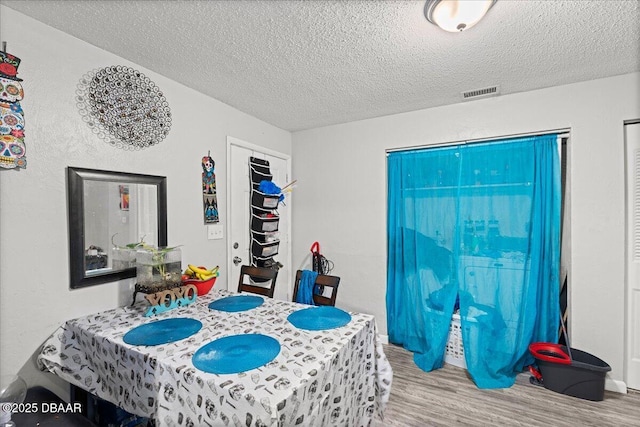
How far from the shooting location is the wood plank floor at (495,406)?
184cm

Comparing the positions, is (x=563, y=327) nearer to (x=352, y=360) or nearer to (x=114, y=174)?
(x=352, y=360)

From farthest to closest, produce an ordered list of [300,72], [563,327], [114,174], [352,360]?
[563,327] → [300,72] → [114,174] → [352,360]

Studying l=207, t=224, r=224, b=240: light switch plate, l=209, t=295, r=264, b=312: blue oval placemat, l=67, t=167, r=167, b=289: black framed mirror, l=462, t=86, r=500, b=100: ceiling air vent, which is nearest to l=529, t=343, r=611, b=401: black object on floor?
l=462, t=86, r=500, b=100: ceiling air vent

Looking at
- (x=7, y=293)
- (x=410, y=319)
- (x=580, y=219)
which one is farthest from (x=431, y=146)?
(x=7, y=293)

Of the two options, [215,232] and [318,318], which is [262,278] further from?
[318,318]

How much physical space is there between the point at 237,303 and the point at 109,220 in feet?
3.18

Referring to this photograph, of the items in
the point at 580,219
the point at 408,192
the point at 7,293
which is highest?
the point at 408,192

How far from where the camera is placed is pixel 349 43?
5.56 feet

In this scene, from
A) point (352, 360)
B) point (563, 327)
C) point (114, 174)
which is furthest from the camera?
point (563, 327)

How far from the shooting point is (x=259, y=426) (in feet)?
2.87

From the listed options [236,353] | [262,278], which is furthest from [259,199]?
[236,353]

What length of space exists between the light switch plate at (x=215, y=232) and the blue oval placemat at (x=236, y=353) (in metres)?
1.31

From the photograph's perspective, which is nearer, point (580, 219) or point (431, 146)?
point (580, 219)

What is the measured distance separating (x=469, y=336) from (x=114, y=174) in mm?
3010
